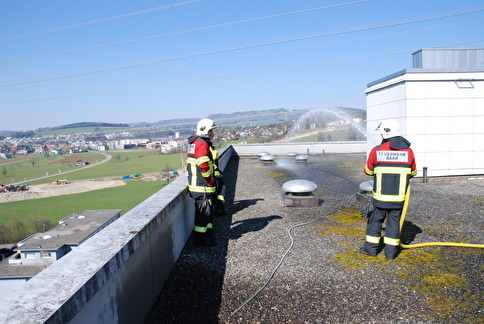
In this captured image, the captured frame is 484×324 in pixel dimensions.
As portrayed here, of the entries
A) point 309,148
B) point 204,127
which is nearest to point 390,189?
point 204,127

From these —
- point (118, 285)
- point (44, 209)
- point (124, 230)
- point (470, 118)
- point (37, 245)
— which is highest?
point (470, 118)

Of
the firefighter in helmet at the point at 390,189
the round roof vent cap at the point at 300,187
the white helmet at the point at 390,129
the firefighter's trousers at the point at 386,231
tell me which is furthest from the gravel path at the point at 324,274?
the white helmet at the point at 390,129

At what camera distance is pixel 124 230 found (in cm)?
341

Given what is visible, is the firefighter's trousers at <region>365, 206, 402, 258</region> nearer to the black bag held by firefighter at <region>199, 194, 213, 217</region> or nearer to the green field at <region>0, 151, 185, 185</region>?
the black bag held by firefighter at <region>199, 194, 213, 217</region>

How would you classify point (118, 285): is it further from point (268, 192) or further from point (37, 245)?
point (37, 245)

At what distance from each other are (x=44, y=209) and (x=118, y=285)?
85.4 m

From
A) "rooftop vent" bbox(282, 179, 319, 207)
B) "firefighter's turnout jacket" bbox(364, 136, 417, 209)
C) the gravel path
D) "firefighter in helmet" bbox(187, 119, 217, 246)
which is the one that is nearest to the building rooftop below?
"rooftop vent" bbox(282, 179, 319, 207)

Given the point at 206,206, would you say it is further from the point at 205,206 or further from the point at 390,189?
the point at 390,189

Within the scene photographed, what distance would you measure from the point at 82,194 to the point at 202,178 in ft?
290

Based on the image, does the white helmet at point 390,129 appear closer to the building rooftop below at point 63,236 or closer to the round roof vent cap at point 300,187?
the round roof vent cap at point 300,187

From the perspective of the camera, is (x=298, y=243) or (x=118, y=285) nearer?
(x=118, y=285)

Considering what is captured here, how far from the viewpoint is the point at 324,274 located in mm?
4586

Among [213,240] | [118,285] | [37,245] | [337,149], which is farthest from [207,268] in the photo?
[37,245]

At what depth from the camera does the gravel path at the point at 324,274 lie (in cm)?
→ 365
